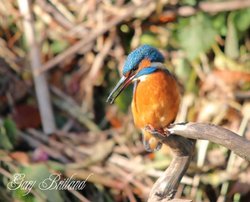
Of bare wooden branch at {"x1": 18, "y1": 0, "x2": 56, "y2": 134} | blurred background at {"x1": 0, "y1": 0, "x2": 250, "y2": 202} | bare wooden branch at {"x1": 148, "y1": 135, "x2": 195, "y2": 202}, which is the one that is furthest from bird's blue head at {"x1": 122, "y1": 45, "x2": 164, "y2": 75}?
bare wooden branch at {"x1": 18, "y1": 0, "x2": 56, "y2": 134}

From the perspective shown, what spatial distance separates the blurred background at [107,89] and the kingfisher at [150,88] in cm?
106

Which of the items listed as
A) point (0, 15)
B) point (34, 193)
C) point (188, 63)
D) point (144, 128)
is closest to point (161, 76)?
point (144, 128)

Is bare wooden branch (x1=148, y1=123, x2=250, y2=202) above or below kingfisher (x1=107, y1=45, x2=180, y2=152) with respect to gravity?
below

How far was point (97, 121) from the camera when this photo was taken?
323 cm

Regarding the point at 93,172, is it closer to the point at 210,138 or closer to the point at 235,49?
the point at 235,49

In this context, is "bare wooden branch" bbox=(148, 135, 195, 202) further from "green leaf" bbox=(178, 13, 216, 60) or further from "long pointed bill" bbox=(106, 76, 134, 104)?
"green leaf" bbox=(178, 13, 216, 60)

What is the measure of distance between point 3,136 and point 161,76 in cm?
158

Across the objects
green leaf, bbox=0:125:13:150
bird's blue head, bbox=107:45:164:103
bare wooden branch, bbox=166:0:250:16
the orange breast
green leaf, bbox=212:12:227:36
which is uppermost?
bare wooden branch, bbox=166:0:250:16

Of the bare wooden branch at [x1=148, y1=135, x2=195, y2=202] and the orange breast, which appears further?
the bare wooden branch at [x1=148, y1=135, x2=195, y2=202]

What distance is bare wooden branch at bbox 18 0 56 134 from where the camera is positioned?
3188mm

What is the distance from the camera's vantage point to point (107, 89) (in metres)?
3.25

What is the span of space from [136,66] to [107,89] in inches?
69.4

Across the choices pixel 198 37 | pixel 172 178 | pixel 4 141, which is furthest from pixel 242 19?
pixel 172 178

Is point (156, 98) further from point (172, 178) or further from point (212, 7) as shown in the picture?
point (212, 7)
